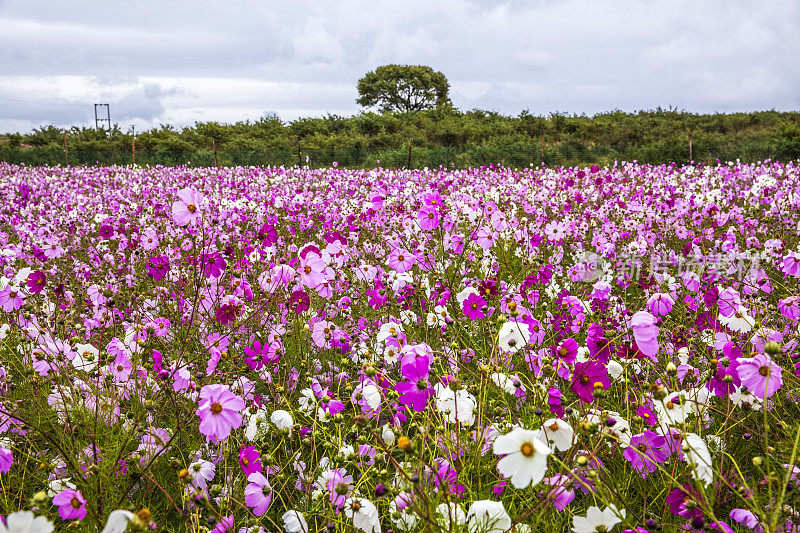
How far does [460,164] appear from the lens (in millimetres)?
18266

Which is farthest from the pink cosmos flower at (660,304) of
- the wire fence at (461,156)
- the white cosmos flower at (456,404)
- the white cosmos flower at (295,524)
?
the wire fence at (461,156)

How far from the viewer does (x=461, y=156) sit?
18.9 meters

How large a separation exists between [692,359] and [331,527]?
208 cm

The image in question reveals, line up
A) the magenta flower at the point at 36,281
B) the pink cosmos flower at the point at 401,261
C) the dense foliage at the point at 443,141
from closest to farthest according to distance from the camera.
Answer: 1. the magenta flower at the point at 36,281
2. the pink cosmos flower at the point at 401,261
3. the dense foliage at the point at 443,141

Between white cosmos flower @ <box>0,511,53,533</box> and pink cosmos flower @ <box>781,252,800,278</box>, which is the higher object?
pink cosmos flower @ <box>781,252,800,278</box>

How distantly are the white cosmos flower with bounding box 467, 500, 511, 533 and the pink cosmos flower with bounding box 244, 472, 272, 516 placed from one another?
62 cm

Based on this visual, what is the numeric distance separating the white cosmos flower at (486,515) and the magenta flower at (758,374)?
85 cm

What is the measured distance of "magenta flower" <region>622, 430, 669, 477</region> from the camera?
151 cm

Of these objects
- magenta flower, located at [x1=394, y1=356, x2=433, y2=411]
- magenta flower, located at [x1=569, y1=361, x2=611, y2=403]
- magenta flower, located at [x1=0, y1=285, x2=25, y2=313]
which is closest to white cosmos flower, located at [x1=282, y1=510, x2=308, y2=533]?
magenta flower, located at [x1=394, y1=356, x2=433, y2=411]

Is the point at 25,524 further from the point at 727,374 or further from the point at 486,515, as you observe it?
the point at 727,374

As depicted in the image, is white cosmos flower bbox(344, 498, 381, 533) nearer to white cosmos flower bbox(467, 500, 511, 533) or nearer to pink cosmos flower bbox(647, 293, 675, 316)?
white cosmos flower bbox(467, 500, 511, 533)

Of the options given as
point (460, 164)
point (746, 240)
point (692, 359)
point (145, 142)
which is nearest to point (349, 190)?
point (746, 240)

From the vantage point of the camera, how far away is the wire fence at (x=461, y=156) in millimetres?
17500

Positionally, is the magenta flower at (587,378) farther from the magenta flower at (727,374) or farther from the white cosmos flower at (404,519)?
the white cosmos flower at (404,519)
